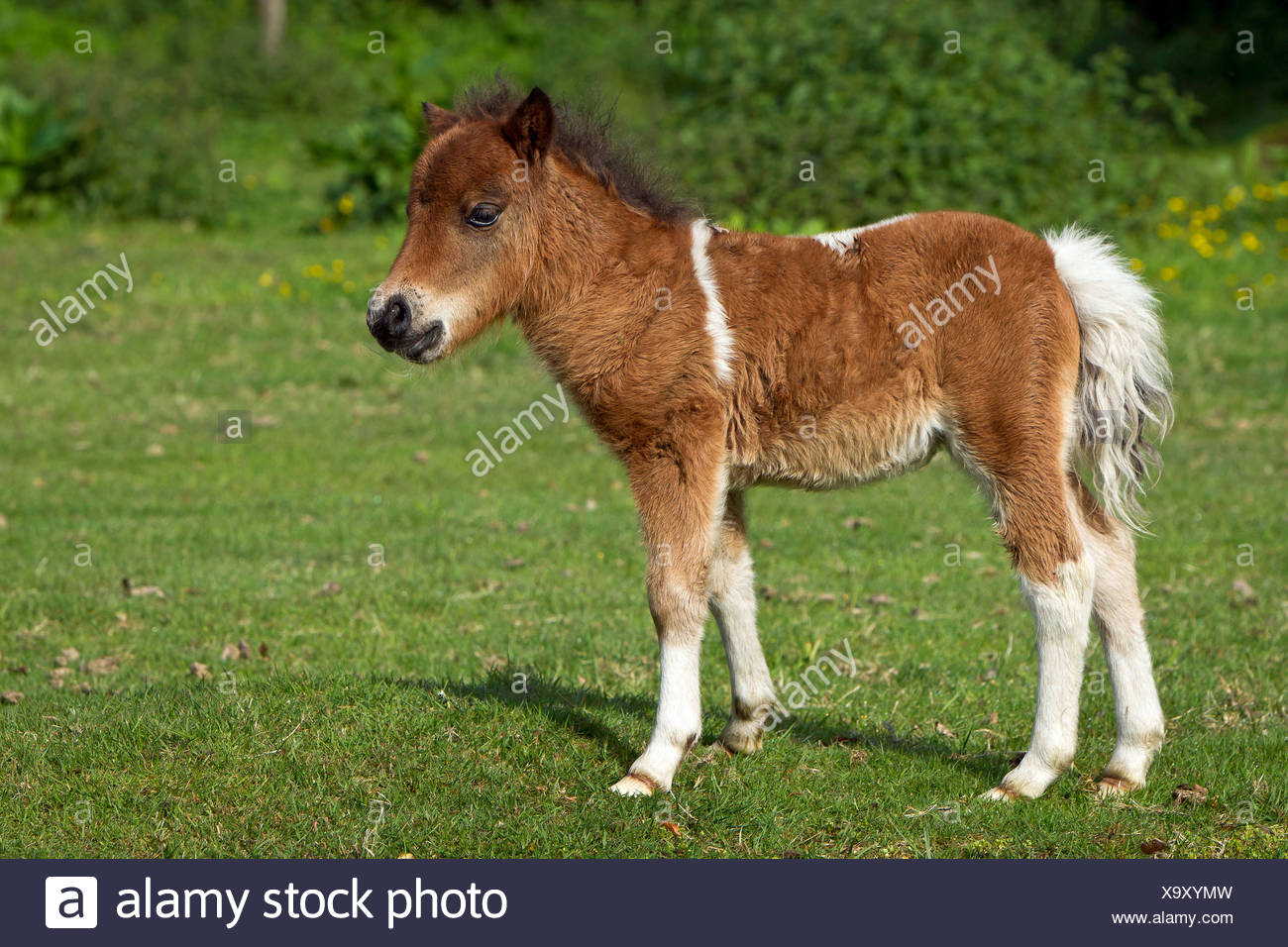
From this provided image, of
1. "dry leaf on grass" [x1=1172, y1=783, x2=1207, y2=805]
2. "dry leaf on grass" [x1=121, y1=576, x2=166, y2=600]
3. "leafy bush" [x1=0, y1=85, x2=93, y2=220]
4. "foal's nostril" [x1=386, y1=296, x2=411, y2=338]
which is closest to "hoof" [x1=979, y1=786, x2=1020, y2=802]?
"dry leaf on grass" [x1=1172, y1=783, x2=1207, y2=805]

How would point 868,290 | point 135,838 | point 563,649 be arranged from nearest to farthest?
point 135,838 < point 868,290 < point 563,649

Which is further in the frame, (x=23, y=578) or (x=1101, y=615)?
(x=23, y=578)

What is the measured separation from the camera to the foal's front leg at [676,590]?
16.8 feet

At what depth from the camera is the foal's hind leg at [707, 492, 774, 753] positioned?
5.59 metres

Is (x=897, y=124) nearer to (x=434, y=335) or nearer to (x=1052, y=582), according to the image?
(x=1052, y=582)

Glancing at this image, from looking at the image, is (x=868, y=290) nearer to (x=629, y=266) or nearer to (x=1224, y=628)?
(x=629, y=266)

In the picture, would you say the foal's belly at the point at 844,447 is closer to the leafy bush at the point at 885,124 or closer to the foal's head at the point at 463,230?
the foal's head at the point at 463,230

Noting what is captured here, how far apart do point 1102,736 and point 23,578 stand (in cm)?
613

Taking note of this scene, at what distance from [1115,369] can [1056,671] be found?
44.9 inches

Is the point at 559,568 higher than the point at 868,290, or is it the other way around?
the point at 868,290

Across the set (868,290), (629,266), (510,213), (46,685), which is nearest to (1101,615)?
(868,290)

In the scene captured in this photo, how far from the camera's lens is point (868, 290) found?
5.24 meters

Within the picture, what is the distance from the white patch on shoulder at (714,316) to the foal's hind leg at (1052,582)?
3.57 ft

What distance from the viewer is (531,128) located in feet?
16.7
